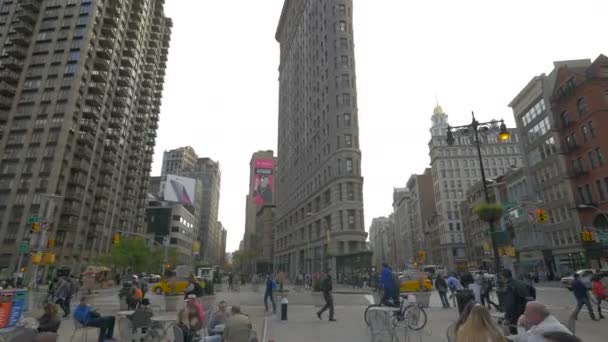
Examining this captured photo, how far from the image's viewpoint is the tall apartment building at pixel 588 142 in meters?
41.7

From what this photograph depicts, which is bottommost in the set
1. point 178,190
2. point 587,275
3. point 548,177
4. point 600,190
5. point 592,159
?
point 587,275

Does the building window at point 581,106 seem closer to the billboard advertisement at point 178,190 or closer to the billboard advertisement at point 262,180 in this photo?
the billboard advertisement at point 262,180

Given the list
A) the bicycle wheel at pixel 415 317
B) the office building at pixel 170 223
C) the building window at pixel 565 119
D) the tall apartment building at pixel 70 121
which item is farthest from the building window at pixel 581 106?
the office building at pixel 170 223

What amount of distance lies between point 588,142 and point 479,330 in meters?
53.2

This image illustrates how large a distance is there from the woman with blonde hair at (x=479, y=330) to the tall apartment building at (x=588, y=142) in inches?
1778

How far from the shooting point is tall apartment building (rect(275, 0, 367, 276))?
50.7 meters

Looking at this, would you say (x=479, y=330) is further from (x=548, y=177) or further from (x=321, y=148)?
(x=548, y=177)

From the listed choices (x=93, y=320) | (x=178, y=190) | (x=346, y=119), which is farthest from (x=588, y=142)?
(x=178, y=190)

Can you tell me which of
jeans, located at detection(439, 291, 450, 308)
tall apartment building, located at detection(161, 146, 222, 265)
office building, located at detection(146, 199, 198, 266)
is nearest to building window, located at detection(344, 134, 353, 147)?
jeans, located at detection(439, 291, 450, 308)

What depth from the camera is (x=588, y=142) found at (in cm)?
4438

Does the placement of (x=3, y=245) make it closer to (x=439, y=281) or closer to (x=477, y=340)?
(x=439, y=281)

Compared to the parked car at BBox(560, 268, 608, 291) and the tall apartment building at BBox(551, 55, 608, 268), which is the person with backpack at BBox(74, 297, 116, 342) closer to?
the parked car at BBox(560, 268, 608, 291)

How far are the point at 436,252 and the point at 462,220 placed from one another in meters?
19.2

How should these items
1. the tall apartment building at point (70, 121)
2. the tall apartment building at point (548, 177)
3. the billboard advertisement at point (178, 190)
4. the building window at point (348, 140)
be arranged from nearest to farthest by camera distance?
the tall apartment building at point (548, 177)
the building window at point (348, 140)
the tall apartment building at point (70, 121)
the billboard advertisement at point (178, 190)
